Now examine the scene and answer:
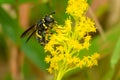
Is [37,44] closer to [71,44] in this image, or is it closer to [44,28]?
[44,28]

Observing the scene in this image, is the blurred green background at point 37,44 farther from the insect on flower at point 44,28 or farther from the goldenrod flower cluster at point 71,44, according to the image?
the goldenrod flower cluster at point 71,44

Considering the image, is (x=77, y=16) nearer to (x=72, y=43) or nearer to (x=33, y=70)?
(x=72, y=43)

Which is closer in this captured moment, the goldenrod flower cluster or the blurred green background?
the goldenrod flower cluster

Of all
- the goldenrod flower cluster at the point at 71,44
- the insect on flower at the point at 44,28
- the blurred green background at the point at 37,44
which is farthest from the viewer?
the blurred green background at the point at 37,44

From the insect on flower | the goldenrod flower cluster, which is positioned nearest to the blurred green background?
the insect on flower

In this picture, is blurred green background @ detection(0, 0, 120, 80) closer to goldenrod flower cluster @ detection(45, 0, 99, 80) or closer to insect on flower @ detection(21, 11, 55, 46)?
insect on flower @ detection(21, 11, 55, 46)

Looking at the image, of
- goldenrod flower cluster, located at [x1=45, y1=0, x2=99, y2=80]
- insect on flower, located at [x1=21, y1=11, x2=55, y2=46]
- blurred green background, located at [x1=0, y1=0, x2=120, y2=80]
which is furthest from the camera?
blurred green background, located at [x1=0, y1=0, x2=120, y2=80]

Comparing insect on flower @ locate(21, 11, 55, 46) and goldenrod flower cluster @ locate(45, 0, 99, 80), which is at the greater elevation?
insect on flower @ locate(21, 11, 55, 46)

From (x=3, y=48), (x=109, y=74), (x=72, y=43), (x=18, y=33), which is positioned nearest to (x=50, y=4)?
(x=18, y=33)

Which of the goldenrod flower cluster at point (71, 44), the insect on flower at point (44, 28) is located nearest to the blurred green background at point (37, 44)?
the insect on flower at point (44, 28)

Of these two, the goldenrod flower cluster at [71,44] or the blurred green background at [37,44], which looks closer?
the goldenrod flower cluster at [71,44]

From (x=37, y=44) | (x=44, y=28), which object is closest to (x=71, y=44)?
(x=44, y=28)
